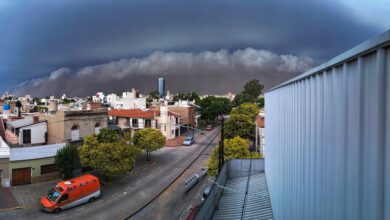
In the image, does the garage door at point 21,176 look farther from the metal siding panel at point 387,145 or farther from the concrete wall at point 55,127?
the metal siding panel at point 387,145

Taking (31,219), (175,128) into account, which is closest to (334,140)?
(31,219)

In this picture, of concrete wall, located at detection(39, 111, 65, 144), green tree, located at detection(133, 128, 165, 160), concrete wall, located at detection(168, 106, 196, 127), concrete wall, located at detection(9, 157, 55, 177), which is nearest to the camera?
concrete wall, located at detection(9, 157, 55, 177)

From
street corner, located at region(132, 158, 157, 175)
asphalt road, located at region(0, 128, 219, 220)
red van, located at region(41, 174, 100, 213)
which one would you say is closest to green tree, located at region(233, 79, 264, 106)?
asphalt road, located at region(0, 128, 219, 220)

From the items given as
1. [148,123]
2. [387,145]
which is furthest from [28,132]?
[387,145]

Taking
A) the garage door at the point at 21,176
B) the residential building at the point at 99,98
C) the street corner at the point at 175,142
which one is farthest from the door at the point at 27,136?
the residential building at the point at 99,98

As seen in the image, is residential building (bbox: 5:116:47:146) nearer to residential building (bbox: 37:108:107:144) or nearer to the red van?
residential building (bbox: 37:108:107:144)

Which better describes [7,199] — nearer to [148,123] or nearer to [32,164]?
[32,164]
